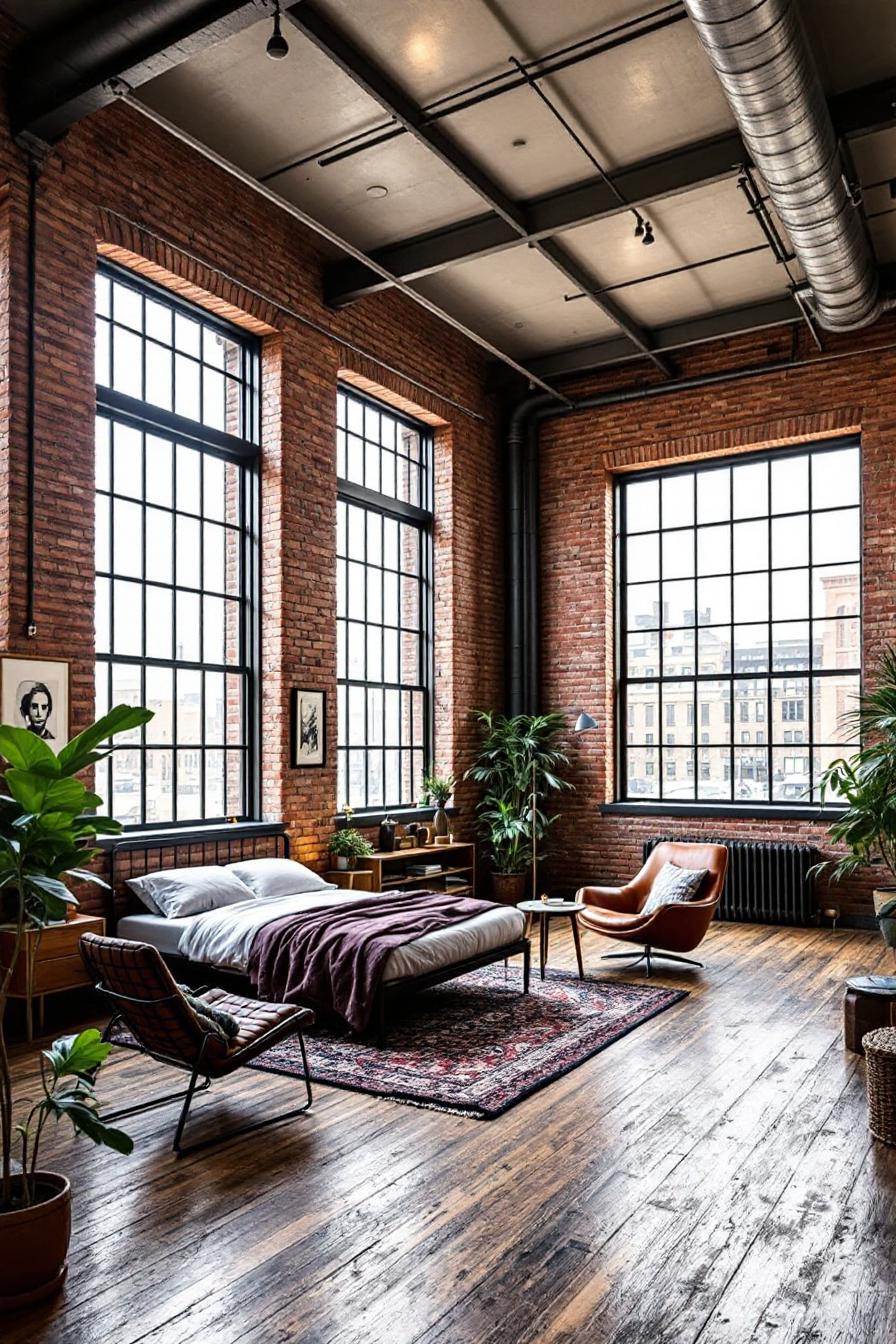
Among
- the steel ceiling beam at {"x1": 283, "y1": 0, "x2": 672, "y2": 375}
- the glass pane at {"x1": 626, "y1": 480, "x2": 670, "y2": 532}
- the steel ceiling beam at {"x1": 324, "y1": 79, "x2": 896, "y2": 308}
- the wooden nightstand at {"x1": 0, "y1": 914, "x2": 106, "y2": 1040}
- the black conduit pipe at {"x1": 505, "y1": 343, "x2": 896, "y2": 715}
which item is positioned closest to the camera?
the wooden nightstand at {"x1": 0, "y1": 914, "x2": 106, "y2": 1040}

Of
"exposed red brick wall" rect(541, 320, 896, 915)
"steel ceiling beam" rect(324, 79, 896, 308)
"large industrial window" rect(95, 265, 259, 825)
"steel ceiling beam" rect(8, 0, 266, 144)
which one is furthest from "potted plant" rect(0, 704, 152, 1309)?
"exposed red brick wall" rect(541, 320, 896, 915)

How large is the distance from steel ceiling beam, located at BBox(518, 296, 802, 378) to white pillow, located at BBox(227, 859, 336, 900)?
544cm

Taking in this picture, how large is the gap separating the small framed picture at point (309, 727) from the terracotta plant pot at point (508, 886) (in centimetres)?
257

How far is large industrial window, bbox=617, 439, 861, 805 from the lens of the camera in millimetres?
8828

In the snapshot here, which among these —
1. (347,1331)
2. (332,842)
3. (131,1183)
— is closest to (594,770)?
(332,842)

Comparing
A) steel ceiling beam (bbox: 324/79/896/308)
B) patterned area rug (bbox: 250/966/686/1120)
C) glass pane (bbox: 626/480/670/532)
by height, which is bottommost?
patterned area rug (bbox: 250/966/686/1120)

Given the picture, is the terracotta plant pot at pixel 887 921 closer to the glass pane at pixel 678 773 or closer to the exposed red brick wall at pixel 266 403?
the glass pane at pixel 678 773

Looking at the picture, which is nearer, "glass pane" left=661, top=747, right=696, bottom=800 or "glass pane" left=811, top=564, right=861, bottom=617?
"glass pane" left=811, top=564, right=861, bottom=617

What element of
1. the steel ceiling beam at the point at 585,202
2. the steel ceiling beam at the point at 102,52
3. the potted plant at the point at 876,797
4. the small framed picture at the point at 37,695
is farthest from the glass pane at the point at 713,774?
the steel ceiling beam at the point at 102,52

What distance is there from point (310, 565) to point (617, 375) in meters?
4.00

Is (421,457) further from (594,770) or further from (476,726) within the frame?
(594,770)

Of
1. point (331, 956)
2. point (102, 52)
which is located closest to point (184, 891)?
point (331, 956)

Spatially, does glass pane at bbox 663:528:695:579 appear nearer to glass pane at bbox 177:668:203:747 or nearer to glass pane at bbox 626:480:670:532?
glass pane at bbox 626:480:670:532

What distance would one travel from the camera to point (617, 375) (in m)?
9.73
